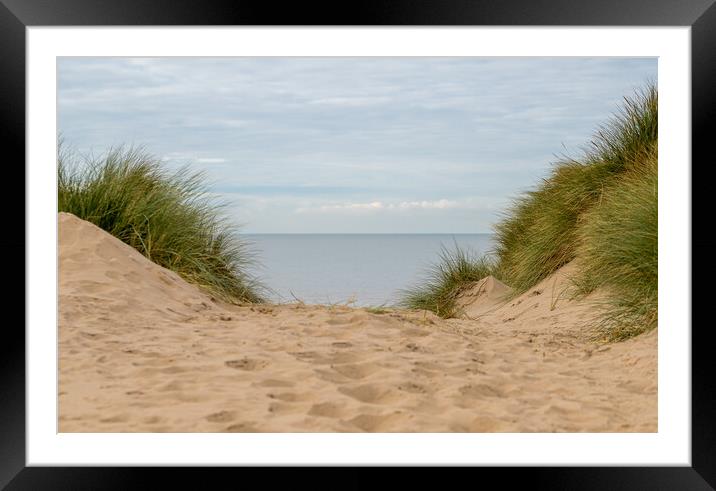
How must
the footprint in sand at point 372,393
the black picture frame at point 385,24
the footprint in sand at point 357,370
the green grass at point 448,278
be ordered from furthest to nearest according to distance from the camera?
the green grass at point 448,278
the footprint in sand at point 357,370
the footprint in sand at point 372,393
the black picture frame at point 385,24

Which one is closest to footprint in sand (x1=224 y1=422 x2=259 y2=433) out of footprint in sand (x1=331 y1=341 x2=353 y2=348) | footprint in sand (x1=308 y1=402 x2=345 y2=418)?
footprint in sand (x1=308 y1=402 x2=345 y2=418)

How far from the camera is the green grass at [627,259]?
4328mm

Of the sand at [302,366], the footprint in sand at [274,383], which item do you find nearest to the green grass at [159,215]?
the sand at [302,366]

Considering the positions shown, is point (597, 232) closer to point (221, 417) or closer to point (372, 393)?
point (372, 393)

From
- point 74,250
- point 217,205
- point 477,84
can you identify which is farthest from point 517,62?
point 74,250

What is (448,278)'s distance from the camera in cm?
805

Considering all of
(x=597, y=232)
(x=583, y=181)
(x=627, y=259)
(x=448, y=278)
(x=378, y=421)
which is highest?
(x=583, y=181)

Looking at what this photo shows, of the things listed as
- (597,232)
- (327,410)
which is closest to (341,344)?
(327,410)

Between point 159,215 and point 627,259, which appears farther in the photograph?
point 159,215

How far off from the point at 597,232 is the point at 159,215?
3399 mm

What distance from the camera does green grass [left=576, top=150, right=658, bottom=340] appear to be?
170 inches

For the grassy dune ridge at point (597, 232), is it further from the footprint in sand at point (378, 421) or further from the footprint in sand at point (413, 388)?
the footprint in sand at point (378, 421)

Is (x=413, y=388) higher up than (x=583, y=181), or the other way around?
(x=583, y=181)

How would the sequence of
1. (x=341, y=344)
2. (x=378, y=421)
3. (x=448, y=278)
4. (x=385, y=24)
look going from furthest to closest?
(x=448, y=278) < (x=341, y=344) < (x=378, y=421) < (x=385, y=24)
